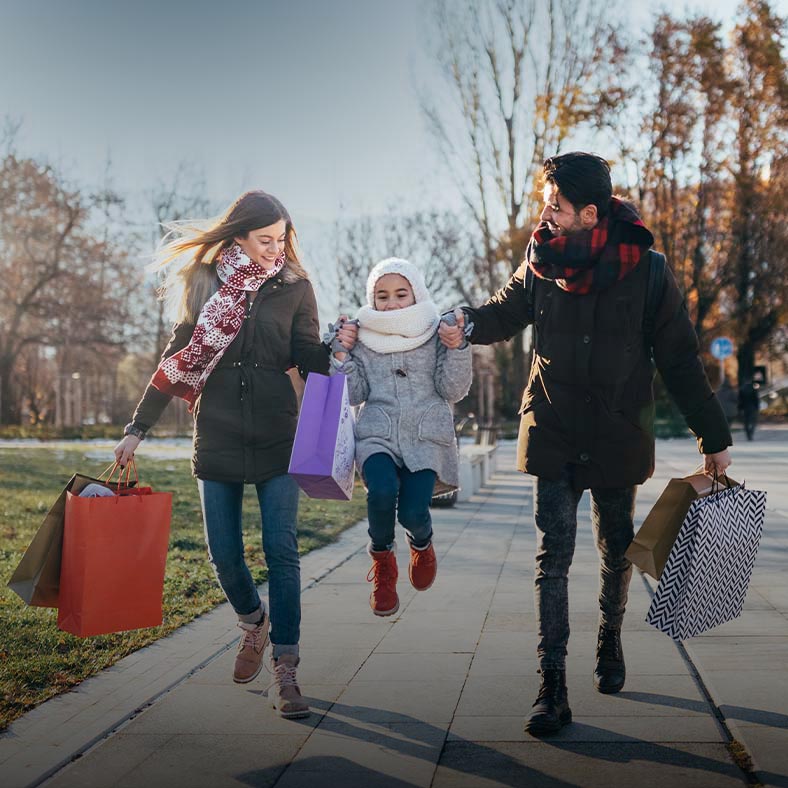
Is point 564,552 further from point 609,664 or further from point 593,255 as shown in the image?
point 593,255

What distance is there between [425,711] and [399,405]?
1.20 m

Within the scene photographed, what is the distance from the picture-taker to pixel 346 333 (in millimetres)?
4812

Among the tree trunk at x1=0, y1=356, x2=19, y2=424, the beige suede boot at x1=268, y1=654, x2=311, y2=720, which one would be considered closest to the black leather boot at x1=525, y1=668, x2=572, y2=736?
the beige suede boot at x1=268, y1=654, x2=311, y2=720

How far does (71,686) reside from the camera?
505 cm

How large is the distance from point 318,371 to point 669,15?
92.7 ft

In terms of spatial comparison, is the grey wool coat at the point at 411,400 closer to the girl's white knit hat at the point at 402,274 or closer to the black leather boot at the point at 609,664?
the girl's white knit hat at the point at 402,274

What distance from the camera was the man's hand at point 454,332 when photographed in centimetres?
471

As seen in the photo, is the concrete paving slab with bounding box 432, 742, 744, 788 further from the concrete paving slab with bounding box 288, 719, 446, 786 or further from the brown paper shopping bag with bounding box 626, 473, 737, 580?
the brown paper shopping bag with bounding box 626, 473, 737, 580

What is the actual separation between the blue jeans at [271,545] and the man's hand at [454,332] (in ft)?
2.71

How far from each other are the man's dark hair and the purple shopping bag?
3.64ft

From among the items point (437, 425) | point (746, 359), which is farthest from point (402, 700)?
point (746, 359)

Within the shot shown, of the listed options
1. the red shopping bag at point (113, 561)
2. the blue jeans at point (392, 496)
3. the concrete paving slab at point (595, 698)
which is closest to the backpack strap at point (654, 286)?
the blue jeans at point (392, 496)

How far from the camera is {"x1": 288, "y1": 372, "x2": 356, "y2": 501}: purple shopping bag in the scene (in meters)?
4.45

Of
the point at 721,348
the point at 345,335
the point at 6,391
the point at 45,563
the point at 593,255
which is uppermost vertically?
the point at 721,348
